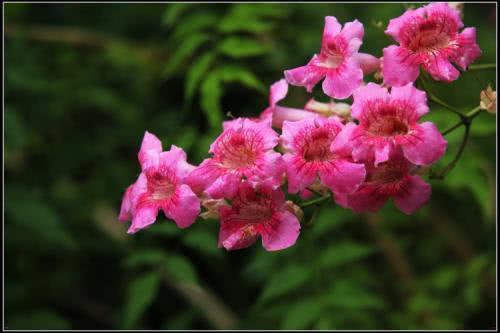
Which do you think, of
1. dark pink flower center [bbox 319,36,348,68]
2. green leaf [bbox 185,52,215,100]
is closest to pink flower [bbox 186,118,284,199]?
dark pink flower center [bbox 319,36,348,68]

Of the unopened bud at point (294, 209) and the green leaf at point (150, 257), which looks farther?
the green leaf at point (150, 257)

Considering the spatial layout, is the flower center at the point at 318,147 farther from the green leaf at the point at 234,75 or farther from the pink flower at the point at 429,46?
the green leaf at the point at 234,75

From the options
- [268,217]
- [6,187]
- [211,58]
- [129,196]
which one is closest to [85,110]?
[6,187]

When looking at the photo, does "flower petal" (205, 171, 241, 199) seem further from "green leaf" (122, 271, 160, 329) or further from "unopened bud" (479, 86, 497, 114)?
"green leaf" (122, 271, 160, 329)

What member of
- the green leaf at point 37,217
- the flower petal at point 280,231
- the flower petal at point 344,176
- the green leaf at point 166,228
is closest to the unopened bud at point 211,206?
the flower petal at point 280,231

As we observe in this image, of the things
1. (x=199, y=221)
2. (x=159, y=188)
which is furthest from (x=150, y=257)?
(x=159, y=188)

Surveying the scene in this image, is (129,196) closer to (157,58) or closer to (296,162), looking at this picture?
(296,162)

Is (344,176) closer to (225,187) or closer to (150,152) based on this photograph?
(225,187)
